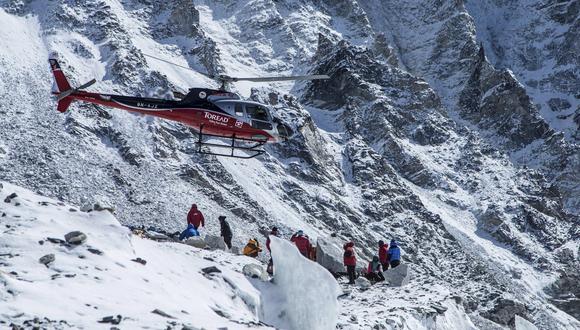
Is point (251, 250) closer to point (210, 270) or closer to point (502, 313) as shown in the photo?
point (210, 270)

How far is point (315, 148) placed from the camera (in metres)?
102

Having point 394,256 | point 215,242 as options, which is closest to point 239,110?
point 215,242

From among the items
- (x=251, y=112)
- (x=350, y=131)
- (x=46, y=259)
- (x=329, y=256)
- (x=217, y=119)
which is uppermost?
(x=350, y=131)

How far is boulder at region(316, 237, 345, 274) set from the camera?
24.3 m

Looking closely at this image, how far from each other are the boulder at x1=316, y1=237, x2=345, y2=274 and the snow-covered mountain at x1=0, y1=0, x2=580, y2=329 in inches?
246

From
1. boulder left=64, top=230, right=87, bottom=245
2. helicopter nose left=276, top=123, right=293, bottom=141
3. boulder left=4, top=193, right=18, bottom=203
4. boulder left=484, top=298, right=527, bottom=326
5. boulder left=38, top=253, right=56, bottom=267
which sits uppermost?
helicopter nose left=276, top=123, right=293, bottom=141

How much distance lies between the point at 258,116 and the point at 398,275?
9.98 metres

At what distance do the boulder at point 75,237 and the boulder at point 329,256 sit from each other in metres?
10.6

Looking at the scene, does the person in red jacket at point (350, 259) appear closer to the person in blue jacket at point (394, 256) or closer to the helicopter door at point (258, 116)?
the person in blue jacket at point (394, 256)

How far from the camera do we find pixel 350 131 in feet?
371

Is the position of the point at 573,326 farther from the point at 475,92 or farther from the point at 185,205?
the point at 475,92

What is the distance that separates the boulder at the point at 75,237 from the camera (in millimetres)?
14852

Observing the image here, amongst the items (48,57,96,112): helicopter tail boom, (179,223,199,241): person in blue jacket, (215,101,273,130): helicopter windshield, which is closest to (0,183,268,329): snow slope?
(179,223,199,241): person in blue jacket

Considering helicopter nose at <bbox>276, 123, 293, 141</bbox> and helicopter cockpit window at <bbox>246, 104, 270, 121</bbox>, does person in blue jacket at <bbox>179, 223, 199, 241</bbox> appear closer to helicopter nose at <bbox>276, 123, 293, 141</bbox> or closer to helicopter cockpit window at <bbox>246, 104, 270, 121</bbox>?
helicopter cockpit window at <bbox>246, 104, 270, 121</bbox>
